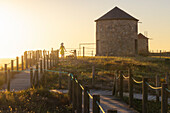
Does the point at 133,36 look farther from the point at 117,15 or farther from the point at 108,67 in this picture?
the point at 108,67

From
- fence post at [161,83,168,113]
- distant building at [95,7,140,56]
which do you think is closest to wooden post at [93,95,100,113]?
fence post at [161,83,168,113]

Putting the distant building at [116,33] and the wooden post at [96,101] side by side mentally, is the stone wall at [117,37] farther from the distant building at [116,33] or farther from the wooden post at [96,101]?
the wooden post at [96,101]

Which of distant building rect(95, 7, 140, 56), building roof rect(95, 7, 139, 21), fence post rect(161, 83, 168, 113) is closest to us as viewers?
fence post rect(161, 83, 168, 113)

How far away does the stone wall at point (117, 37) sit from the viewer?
1387 inches

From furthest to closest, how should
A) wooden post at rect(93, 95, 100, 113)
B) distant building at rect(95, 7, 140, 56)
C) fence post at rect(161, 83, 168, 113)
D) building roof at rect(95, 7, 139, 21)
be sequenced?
distant building at rect(95, 7, 140, 56), building roof at rect(95, 7, 139, 21), fence post at rect(161, 83, 168, 113), wooden post at rect(93, 95, 100, 113)

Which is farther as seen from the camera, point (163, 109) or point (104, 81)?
point (104, 81)

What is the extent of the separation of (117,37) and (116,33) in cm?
53

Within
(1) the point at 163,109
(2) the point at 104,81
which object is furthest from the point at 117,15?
(1) the point at 163,109

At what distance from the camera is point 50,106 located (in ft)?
32.4

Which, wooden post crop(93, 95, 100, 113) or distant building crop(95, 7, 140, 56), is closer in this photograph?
wooden post crop(93, 95, 100, 113)

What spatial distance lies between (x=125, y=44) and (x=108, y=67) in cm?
1285

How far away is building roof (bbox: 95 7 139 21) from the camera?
3509cm

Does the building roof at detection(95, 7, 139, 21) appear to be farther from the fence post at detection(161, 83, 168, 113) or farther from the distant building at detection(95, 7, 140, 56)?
the fence post at detection(161, 83, 168, 113)

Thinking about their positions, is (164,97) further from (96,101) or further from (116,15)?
(116,15)
